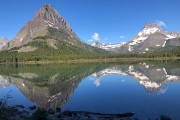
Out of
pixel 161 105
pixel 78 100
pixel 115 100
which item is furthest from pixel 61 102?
pixel 161 105

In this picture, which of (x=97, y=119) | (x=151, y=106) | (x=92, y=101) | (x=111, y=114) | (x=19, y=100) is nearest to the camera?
(x=97, y=119)

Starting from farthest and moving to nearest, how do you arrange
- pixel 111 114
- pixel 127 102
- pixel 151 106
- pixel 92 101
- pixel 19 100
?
pixel 19 100
pixel 92 101
pixel 127 102
pixel 151 106
pixel 111 114

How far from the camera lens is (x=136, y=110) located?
108 feet

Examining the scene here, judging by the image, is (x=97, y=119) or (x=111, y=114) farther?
(x=111, y=114)

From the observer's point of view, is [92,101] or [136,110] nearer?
[136,110]

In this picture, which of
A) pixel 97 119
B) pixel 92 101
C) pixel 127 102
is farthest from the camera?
pixel 92 101

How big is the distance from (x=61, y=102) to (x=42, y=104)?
319 centimetres

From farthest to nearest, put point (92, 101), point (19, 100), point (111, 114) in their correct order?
point (19, 100) < point (92, 101) < point (111, 114)

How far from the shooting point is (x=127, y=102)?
129 feet

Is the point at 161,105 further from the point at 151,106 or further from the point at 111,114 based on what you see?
the point at 111,114

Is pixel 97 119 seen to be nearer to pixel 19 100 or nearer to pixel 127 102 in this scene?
pixel 127 102

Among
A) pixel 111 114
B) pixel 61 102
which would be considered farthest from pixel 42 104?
pixel 111 114

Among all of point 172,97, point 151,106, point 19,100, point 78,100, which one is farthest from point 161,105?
point 19,100

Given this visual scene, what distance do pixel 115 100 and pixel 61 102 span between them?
9108mm
